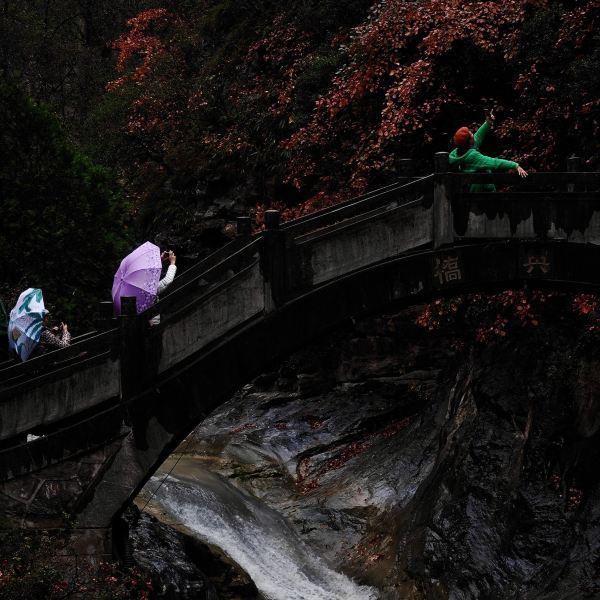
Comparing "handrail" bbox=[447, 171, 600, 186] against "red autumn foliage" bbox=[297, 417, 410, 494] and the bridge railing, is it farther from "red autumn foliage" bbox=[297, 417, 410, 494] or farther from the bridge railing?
"red autumn foliage" bbox=[297, 417, 410, 494]

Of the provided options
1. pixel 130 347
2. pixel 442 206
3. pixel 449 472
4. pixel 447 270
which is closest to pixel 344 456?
pixel 449 472

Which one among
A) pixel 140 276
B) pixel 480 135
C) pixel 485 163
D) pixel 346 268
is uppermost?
pixel 480 135

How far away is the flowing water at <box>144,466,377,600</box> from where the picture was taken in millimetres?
15148

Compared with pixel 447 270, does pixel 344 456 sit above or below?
below

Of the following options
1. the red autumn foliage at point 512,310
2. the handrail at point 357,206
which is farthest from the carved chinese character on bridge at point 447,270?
the red autumn foliage at point 512,310

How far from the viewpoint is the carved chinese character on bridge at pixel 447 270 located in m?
10.9

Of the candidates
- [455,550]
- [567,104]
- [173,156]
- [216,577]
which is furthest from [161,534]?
[173,156]

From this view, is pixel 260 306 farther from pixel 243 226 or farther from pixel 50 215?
pixel 50 215

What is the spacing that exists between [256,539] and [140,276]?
666 cm

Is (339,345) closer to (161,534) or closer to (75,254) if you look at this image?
(75,254)

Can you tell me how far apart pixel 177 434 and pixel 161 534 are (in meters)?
3.47

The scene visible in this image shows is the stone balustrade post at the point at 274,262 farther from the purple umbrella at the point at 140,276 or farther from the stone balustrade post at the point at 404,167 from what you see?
the stone balustrade post at the point at 404,167

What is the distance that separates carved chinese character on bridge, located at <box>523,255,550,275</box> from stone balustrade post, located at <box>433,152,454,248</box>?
0.92m

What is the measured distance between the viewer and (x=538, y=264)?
10945mm
